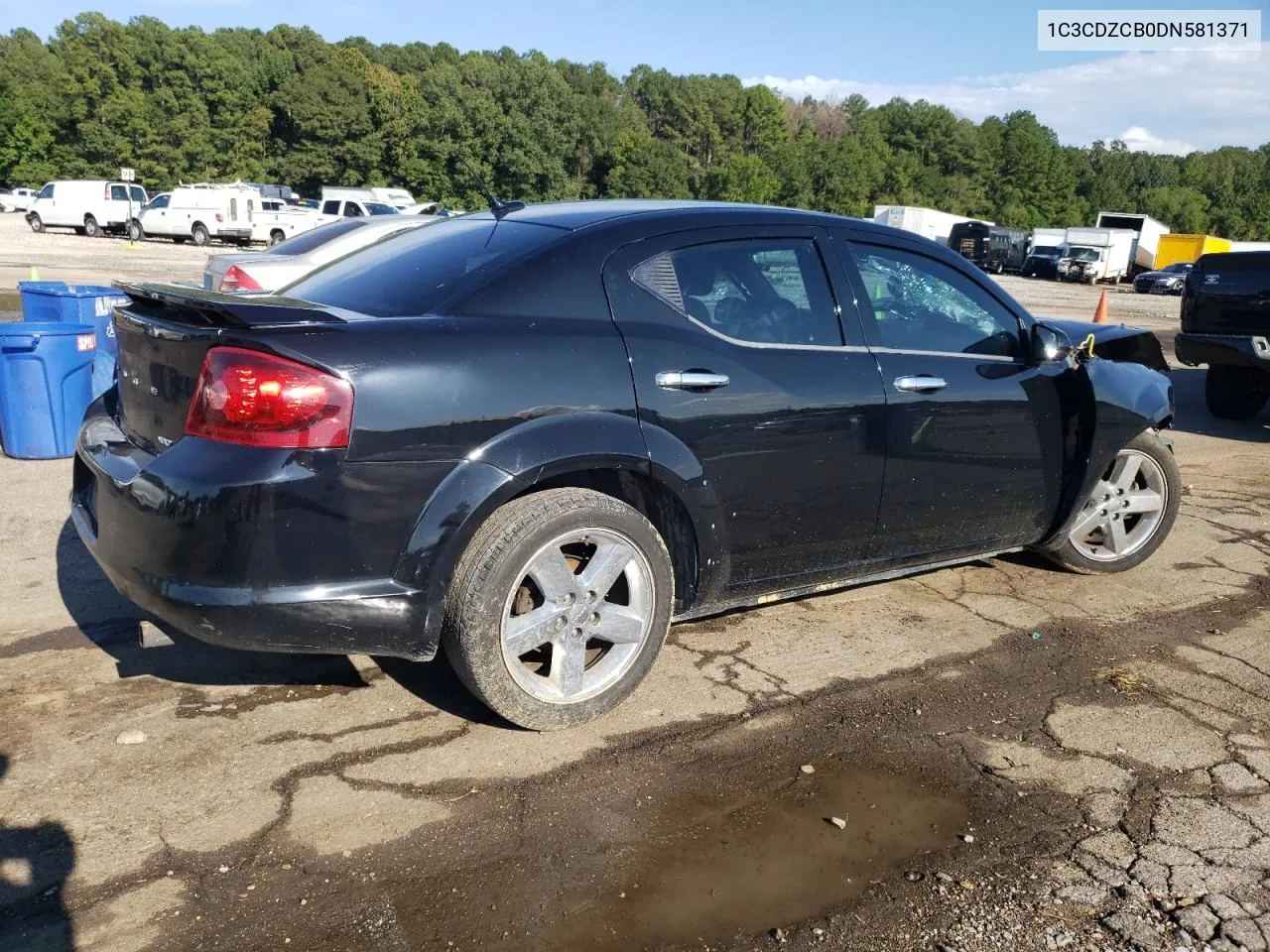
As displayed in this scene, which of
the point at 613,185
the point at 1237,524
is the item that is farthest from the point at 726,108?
the point at 1237,524

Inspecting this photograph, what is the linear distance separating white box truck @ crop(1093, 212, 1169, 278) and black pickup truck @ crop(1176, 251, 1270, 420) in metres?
50.2

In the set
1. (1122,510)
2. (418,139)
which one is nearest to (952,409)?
(1122,510)

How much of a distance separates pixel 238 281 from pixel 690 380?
628 cm

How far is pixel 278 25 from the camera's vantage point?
4107 inches

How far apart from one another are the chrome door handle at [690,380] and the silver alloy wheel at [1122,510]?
90.3 inches

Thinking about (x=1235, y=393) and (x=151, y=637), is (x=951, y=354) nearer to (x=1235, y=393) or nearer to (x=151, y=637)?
(x=151, y=637)

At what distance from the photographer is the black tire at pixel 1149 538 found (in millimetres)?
4992

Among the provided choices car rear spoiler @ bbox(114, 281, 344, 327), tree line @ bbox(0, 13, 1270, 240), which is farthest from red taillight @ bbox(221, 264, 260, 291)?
tree line @ bbox(0, 13, 1270, 240)

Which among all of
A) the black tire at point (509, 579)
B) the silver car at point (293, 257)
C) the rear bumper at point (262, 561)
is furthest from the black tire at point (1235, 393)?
the rear bumper at point (262, 561)

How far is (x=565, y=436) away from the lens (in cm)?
320

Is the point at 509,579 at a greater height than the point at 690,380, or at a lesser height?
lesser

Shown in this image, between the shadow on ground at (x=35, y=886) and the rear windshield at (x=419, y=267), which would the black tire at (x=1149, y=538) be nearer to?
the rear windshield at (x=419, y=267)

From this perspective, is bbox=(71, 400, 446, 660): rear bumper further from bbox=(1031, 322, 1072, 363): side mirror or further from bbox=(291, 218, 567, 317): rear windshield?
bbox=(1031, 322, 1072, 363): side mirror

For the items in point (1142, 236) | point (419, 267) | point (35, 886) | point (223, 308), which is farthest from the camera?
point (1142, 236)
